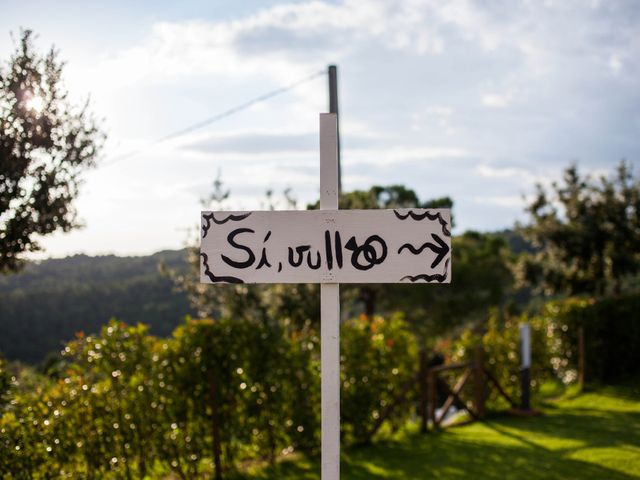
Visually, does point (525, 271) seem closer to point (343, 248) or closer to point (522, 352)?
point (522, 352)

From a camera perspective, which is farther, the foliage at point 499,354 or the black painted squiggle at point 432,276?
the foliage at point 499,354

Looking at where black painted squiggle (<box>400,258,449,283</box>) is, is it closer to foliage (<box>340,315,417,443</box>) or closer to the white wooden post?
the white wooden post

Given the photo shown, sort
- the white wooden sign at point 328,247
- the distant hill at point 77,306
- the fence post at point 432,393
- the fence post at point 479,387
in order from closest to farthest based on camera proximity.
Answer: the white wooden sign at point 328,247, the fence post at point 432,393, the fence post at point 479,387, the distant hill at point 77,306

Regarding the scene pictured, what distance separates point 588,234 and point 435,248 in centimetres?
1536

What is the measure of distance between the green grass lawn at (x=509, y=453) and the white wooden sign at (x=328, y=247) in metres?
4.81

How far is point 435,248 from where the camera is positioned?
3340mm

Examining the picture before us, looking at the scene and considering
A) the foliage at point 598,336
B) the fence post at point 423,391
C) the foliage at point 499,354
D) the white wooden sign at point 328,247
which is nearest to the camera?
the white wooden sign at point 328,247

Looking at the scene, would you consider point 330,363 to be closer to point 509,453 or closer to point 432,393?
point 509,453

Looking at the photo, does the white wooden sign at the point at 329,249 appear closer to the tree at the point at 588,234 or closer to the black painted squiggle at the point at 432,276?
the black painted squiggle at the point at 432,276

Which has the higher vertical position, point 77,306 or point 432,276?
point 432,276

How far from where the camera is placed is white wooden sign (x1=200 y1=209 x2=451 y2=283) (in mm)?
3320

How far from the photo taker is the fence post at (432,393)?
10.5m

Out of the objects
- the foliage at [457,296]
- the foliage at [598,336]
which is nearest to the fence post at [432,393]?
the foliage at [598,336]

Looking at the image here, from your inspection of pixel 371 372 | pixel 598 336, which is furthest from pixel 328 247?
pixel 598 336
